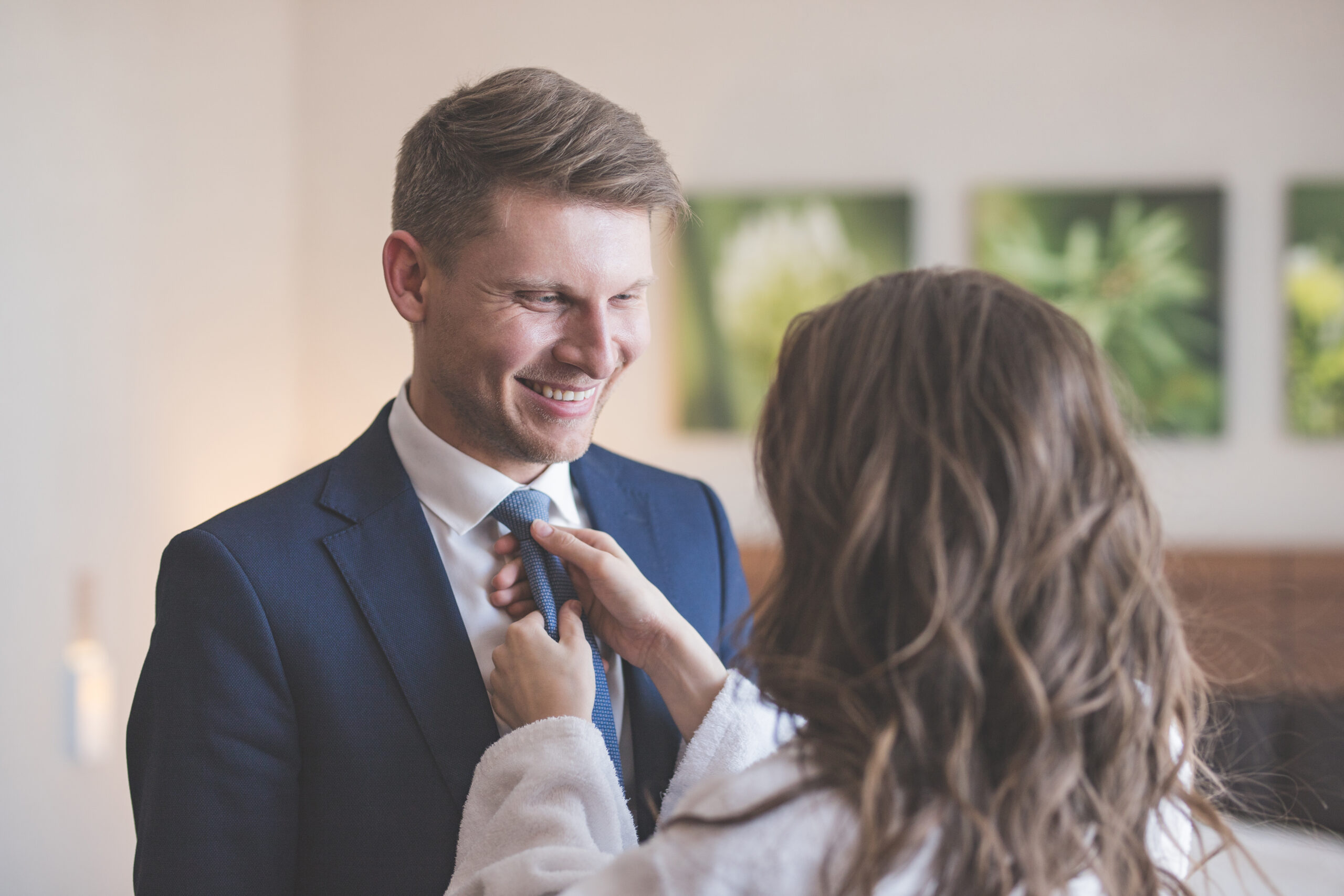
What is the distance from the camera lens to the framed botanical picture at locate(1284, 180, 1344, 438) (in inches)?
140

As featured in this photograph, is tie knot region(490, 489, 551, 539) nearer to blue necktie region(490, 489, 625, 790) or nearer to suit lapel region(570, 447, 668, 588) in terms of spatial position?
blue necktie region(490, 489, 625, 790)

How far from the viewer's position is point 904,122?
3.63m

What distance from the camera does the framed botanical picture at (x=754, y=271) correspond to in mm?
3662

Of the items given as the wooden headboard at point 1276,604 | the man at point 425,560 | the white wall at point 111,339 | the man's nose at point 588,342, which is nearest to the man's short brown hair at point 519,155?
the man at point 425,560

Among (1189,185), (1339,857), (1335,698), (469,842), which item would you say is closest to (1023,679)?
(469,842)

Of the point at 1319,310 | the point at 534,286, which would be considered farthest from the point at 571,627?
the point at 1319,310

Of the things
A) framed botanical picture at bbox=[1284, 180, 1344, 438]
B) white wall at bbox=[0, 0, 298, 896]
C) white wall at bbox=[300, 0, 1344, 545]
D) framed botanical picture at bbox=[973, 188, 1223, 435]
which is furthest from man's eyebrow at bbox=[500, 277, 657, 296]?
framed botanical picture at bbox=[1284, 180, 1344, 438]

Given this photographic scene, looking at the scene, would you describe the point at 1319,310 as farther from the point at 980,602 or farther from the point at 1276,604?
the point at 980,602

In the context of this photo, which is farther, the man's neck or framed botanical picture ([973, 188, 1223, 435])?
framed botanical picture ([973, 188, 1223, 435])

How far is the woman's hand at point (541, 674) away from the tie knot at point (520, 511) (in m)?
0.12

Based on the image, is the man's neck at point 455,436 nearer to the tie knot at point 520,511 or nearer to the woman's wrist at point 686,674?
the tie knot at point 520,511

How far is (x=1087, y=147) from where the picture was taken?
3.60 m

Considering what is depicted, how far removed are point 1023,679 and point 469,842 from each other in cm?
58

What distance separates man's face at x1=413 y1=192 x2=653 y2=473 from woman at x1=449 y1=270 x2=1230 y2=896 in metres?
0.39
